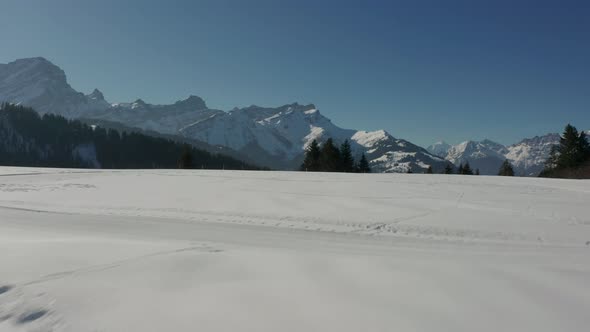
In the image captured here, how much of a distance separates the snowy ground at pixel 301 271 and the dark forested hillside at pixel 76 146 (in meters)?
160

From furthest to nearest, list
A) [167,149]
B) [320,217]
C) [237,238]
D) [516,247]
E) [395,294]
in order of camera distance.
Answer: [167,149], [320,217], [237,238], [516,247], [395,294]

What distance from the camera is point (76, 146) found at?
580ft

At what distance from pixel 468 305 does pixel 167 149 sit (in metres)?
201

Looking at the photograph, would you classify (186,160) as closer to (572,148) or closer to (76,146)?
(572,148)

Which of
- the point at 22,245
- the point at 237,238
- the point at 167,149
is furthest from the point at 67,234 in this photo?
the point at 167,149

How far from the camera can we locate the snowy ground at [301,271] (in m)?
3.40

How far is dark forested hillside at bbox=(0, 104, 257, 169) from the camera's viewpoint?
16862cm

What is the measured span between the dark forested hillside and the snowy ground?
6282 inches

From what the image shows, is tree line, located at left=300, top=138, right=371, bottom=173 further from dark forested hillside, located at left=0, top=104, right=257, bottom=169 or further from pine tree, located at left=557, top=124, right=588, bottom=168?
dark forested hillside, located at left=0, top=104, right=257, bottom=169

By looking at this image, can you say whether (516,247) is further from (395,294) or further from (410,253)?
(395,294)

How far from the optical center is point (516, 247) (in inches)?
264

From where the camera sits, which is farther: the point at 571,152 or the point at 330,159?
the point at 330,159

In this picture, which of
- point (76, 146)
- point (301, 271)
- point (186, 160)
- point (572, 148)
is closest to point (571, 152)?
point (572, 148)

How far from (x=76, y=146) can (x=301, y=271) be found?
694ft
